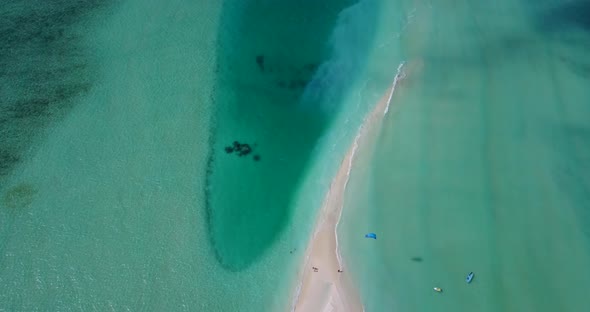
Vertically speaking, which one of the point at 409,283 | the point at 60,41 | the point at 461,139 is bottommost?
the point at 409,283

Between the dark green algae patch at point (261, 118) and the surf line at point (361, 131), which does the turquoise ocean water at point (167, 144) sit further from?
the surf line at point (361, 131)

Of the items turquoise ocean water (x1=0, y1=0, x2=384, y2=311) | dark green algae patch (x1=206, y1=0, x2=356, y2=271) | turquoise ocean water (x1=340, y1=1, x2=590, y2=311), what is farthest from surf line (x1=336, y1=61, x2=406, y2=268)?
dark green algae patch (x1=206, y1=0, x2=356, y2=271)

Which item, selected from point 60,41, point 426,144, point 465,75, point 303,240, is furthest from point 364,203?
point 60,41

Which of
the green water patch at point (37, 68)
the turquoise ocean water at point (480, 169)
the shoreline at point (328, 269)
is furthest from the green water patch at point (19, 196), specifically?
the turquoise ocean water at point (480, 169)

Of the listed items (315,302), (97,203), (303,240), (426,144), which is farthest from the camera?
(426,144)

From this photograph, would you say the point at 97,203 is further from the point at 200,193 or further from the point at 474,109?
the point at 474,109

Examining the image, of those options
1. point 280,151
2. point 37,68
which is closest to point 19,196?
point 37,68
